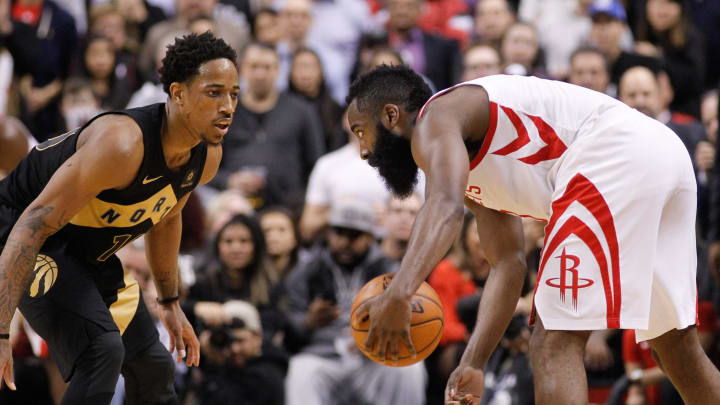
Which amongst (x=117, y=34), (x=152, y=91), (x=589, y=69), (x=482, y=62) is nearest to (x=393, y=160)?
(x=589, y=69)

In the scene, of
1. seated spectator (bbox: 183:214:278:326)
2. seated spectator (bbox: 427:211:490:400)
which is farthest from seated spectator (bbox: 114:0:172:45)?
seated spectator (bbox: 427:211:490:400)

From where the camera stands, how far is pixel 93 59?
10430mm

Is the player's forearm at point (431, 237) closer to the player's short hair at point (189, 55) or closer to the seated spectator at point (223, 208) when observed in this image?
the player's short hair at point (189, 55)

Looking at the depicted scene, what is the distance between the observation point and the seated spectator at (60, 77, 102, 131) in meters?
9.84

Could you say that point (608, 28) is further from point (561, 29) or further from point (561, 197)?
point (561, 197)

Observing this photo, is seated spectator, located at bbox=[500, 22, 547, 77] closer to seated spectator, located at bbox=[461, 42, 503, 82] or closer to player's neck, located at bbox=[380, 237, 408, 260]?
seated spectator, located at bbox=[461, 42, 503, 82]

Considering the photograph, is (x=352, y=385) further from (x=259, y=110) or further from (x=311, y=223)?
(x=259, y=110)

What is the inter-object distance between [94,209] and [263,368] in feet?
9.99

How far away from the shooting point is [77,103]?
9.87 m

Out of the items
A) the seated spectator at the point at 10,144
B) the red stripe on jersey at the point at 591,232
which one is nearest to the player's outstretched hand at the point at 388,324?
the red stripe on jersey at the point at 591,232

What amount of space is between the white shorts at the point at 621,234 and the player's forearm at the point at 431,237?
642mm

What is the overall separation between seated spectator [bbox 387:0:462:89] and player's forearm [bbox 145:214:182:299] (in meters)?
5.61

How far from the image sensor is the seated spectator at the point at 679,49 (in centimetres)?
997

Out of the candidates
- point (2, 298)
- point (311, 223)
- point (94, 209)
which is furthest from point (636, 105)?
point (2, 298)
